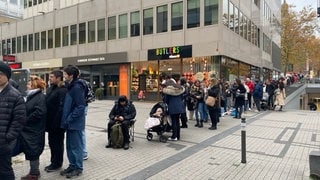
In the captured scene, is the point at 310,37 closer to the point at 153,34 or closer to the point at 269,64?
the point at 269,64

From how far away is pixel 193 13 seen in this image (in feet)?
71.9

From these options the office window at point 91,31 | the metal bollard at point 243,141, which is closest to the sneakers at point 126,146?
the metal bollard at point 243,141

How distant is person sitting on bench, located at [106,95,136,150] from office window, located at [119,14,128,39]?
60.9ft

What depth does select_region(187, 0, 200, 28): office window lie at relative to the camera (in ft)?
71.1

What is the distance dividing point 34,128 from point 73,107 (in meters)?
0.74

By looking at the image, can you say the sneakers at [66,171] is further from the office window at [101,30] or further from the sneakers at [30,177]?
the office window at [101,30]

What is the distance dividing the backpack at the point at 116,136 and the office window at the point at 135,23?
1810 centimetres

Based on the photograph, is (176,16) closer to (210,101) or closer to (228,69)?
(228,69)

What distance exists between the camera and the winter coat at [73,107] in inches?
218

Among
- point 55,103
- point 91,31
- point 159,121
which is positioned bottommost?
point 159,121

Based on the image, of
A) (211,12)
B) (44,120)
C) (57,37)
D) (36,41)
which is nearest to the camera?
(44,120)

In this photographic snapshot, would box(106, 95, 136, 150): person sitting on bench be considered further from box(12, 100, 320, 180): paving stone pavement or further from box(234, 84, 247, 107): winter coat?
box(234, 84, 247, 107): winter coat

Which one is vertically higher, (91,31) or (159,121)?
(91,31)

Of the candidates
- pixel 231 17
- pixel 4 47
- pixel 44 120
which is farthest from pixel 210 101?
pixel 4 47
